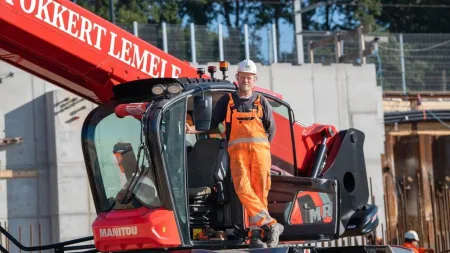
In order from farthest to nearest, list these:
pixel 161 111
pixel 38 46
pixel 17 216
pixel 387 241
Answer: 1. pixel 387 241
2. pixel 17 216
3. pixel 38 46
4. pixel 161 111

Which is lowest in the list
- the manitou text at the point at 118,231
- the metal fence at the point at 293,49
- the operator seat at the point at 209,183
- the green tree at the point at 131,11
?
the manitou text at the point at 118,231

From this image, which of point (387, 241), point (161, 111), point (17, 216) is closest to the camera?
point (161, 111)

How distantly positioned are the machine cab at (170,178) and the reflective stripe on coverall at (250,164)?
0.34m

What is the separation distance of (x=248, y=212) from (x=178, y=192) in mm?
770

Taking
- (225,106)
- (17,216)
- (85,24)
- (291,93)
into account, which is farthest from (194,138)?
(291,93)

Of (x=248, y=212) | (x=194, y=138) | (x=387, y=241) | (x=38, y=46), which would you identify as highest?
(x=38, y=46)

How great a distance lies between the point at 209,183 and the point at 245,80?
3.98 ft

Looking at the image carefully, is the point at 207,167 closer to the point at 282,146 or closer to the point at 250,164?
the point at 250,164

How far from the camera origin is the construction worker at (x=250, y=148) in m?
11.1

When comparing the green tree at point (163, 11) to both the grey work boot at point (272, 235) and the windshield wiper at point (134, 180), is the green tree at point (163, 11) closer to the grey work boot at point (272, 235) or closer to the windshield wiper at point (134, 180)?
the windshield wiper at point (134, 180)

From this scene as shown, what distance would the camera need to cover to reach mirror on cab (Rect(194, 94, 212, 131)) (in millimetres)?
11219

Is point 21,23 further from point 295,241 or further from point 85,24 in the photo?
point 295,241

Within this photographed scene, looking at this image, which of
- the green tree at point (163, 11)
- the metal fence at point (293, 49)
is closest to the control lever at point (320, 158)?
the metal fence at point (293, 49)

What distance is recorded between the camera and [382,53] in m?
32.0
